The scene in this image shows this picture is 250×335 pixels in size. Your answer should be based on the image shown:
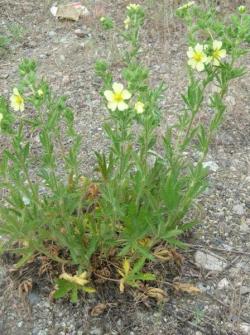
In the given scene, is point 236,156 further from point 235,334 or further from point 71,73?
point 71,73

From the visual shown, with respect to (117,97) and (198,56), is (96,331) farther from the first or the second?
(198,56)

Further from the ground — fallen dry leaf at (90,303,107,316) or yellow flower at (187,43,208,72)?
yellow flower at (187,43,208,72)

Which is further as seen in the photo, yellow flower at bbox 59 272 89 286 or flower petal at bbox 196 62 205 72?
yellow flower at bbox 59 272 89 286

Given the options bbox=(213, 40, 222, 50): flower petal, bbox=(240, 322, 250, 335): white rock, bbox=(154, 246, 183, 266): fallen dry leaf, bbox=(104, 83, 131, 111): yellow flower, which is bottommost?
bbox=(240, 322, 250, 335): white rock

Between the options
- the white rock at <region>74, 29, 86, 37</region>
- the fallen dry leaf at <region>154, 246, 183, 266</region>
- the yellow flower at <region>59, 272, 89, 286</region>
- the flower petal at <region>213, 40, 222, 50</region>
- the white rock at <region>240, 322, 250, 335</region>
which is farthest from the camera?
the white rock at <region>74, 29, 86, 37</region>

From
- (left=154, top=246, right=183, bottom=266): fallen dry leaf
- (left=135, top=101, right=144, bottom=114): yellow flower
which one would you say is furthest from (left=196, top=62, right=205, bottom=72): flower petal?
(left=154, top=246, right=183, bottom=266): fallen dry leaf

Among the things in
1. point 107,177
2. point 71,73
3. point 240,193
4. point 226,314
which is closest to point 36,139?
point 71,73

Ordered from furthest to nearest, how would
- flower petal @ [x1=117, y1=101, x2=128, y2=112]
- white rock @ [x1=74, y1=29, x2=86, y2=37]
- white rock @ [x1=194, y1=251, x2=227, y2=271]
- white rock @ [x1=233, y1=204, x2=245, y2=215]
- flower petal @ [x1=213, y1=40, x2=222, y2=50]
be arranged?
white rock @ [x1=74, y1=29, x2=86, y2=37], white rock @ [x1=233, y1=204, x2=245, y2=215], white rock @ [x1=194, y1=251, x2=227, y2=271], flower petal @ [x1=213, y1=40, x2=222, y2=50], flower petal @ [x1=117, y1=101, x2=128, y2=112]

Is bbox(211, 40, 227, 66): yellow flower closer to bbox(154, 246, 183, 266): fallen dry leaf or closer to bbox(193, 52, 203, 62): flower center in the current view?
bbox(193, 52, 203, 62): flower center
